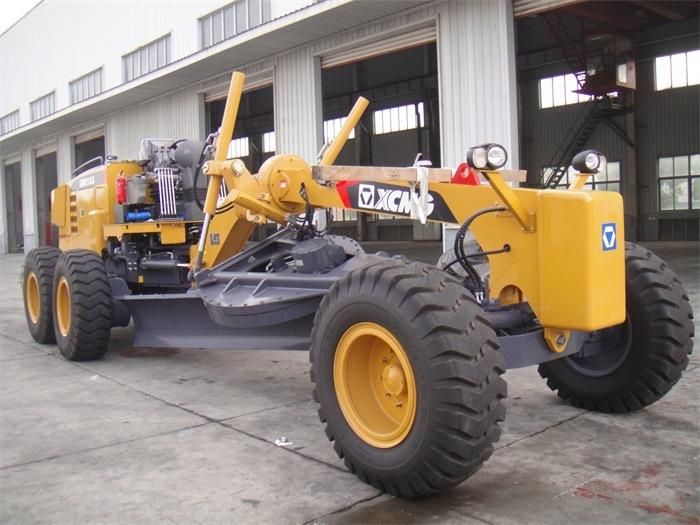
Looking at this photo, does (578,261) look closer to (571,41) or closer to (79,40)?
(571,41)

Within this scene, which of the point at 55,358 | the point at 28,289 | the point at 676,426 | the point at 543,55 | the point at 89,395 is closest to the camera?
the point at 676,426

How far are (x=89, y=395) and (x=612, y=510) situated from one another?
4184mm

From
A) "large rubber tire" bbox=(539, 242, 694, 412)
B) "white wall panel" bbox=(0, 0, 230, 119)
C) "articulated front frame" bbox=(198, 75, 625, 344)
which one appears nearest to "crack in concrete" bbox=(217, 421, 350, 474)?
"articulated front frame" bbox=(198, 75, 625, 344)

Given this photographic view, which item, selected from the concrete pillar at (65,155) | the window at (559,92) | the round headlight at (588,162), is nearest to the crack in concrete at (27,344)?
the round headlight at (588,162)

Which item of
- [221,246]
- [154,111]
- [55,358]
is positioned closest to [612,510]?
[221,246]

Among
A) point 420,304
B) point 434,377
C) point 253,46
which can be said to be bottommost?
point 434,377

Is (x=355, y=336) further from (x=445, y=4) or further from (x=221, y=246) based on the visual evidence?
(x=445, y=4)

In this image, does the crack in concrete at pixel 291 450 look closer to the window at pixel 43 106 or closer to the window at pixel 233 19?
the window at pixel 233 19

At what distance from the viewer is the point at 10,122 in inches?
1527

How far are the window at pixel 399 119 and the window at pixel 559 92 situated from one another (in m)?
5.68

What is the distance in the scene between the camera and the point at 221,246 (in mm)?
6207

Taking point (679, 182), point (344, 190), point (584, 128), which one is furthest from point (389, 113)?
point (344, 190)

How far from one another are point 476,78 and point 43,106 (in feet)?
94.3

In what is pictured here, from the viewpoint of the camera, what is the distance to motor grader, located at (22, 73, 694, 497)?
A: 320 cm
